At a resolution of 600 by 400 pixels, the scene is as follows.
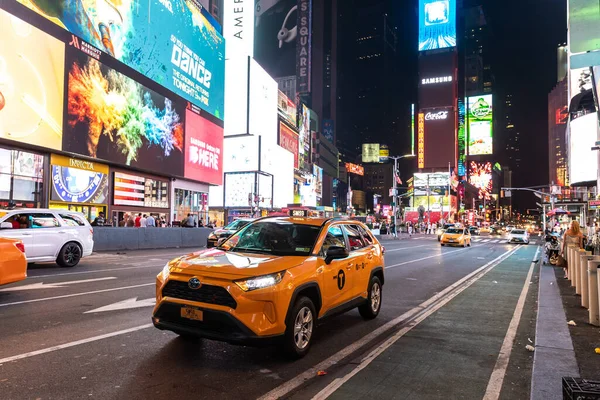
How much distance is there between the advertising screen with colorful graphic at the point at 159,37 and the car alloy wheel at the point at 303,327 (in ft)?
78.1

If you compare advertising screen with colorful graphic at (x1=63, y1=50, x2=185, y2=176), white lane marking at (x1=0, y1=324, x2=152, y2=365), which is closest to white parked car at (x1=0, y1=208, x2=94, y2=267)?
white lane marking at (x1=0, y1=324, x2=152, y2=365)

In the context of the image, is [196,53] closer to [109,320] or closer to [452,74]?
[109,320]

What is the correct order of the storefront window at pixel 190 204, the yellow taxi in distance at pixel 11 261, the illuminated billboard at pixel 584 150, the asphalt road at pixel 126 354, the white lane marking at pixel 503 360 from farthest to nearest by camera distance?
1. the storefront window at pixel 190 204
2. the illuminated billboard at pixel 584 150
3. the yellow taxi in distance at pixel 11 261
4. the white lane marking at pixel 503 360
5. the asphalt road at pixel 126 354

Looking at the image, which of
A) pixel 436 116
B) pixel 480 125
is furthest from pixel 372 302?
pixel 480 125

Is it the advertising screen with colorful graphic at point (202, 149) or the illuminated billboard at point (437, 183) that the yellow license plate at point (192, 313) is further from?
the illuminated billboard at point (437, 183)

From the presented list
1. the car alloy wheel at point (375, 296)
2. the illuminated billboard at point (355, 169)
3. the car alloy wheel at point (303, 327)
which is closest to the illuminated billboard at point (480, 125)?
the illuminated billboard at point (355, 169)

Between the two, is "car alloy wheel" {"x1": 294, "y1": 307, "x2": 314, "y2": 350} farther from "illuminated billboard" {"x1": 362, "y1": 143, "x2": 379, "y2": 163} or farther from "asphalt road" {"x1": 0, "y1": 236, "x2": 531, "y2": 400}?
"illuminated billboard" {"x1": 362, "y1": 143, "x2": 379, "y2": 163}

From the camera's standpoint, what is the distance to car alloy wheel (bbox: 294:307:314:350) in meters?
5.01

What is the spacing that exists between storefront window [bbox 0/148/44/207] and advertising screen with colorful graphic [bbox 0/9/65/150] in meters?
1.31

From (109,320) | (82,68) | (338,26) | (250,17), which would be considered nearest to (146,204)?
(82,68)

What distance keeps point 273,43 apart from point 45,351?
125m

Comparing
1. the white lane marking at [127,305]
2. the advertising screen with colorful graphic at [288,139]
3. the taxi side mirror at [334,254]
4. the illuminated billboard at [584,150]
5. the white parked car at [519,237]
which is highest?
the advertising screen with colorful graphic at [288,139]

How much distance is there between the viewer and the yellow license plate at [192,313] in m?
4.57

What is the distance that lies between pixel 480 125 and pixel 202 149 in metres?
141
